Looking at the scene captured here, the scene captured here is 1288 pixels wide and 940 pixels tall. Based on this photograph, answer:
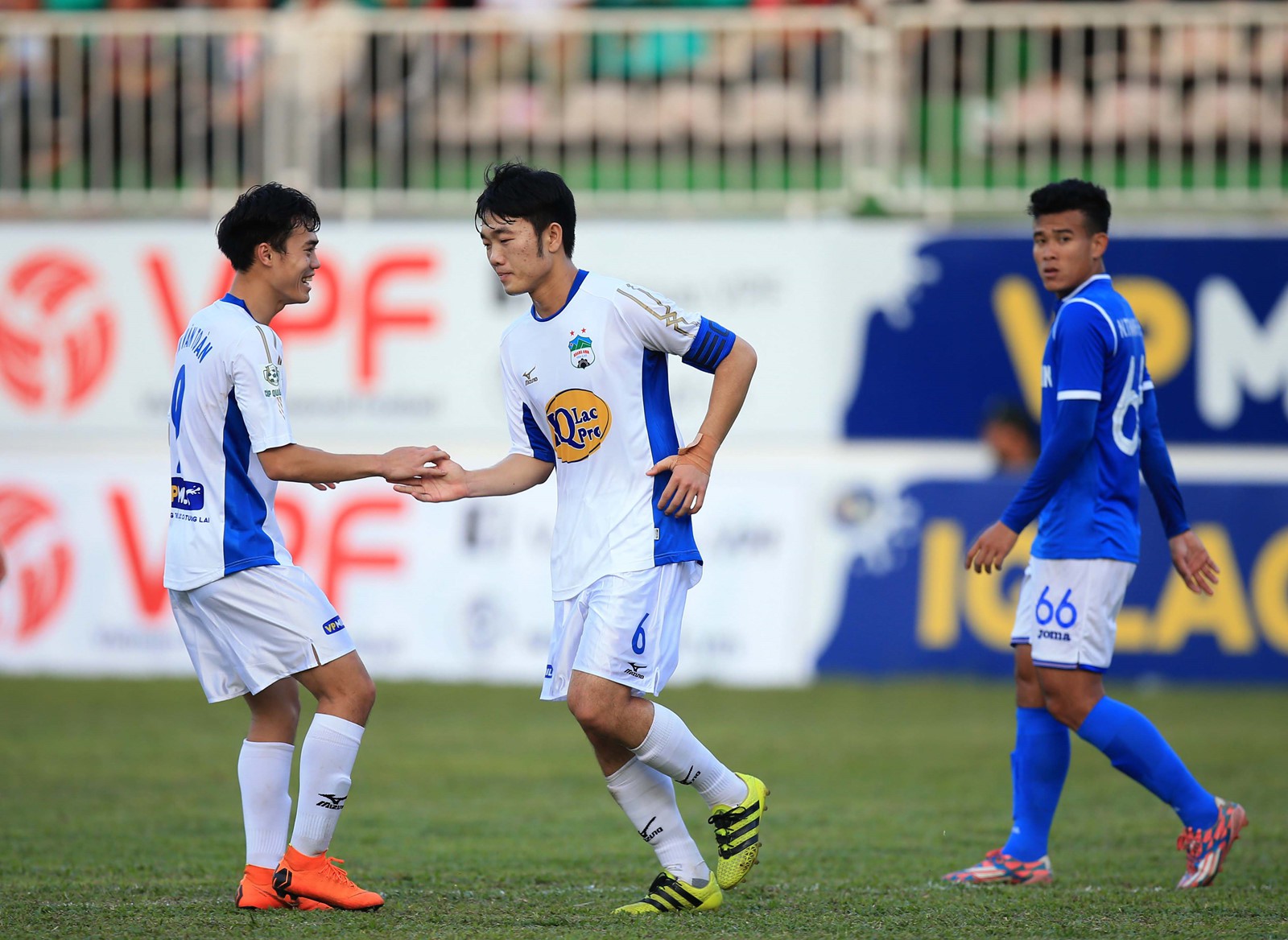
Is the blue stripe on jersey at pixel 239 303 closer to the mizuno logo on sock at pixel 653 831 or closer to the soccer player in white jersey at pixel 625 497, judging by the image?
the soccer player in white jersey at pixel 625 497

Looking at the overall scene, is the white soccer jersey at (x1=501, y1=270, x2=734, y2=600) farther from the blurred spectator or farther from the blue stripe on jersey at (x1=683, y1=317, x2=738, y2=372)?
the blurred spectator

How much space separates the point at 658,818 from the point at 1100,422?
197 centimetres

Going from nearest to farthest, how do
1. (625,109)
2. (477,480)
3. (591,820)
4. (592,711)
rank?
1. (592,711)
2. (477,480)
3. (591,820)
4. (625,109)

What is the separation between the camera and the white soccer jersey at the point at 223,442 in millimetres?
4840

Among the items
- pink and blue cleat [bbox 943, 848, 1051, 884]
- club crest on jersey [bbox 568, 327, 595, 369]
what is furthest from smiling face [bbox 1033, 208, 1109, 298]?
pink and blue cleat [bbox 943, 848, 1051, 884]

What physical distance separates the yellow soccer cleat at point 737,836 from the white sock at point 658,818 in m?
0.07

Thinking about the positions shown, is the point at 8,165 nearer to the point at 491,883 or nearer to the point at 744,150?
the point at 744,150

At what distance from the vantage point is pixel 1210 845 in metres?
5.29

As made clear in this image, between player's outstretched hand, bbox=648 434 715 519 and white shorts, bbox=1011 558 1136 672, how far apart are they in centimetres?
128

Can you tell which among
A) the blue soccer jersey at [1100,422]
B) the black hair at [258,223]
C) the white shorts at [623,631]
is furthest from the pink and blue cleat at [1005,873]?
the black hair at [258,223]

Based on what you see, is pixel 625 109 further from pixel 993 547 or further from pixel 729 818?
pixel 729 818

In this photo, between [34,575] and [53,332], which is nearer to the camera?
[34,575]

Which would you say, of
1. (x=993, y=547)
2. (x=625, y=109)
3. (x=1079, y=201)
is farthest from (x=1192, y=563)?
(x=625, y=109)

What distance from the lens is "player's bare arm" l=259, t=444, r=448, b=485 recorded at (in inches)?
190
